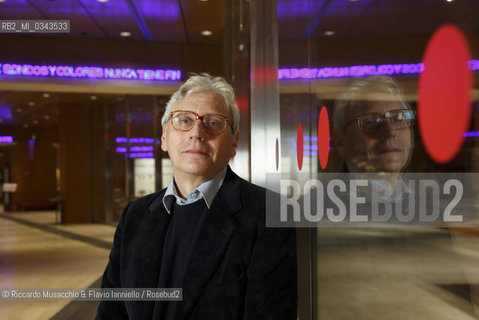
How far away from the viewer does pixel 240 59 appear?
3650 millimetres

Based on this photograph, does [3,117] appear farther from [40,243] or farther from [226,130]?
[40,243]

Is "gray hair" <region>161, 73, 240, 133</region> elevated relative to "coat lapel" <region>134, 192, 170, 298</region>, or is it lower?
elevated

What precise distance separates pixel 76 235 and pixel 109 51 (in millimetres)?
4718

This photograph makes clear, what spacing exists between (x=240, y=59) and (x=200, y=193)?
252cm

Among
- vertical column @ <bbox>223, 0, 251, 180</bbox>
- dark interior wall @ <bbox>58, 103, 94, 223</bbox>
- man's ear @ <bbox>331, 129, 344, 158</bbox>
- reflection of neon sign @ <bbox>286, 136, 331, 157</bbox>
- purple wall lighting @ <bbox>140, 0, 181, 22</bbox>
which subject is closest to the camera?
man's ear @ <bbox>331, 129, 344, 158</bbox>

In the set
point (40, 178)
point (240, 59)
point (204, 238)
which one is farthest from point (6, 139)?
point (40, 178)

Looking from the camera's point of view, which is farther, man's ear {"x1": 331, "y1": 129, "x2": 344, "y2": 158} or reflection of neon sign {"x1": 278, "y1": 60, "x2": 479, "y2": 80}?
man's ear {"x1": 331, "y1": 129, "x2": 344, "y2": 158}

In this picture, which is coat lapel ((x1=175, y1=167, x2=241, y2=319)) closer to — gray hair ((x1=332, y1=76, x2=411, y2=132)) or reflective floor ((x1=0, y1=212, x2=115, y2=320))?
gray hair ((x1=332, y1=76, x2=411, y2=132))

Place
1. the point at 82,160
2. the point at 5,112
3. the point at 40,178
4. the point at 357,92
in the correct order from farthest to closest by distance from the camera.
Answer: the point at 82,160
the point at 40,178
the point at 5,112
the point at 357,92

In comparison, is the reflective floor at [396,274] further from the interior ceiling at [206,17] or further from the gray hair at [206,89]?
the gray hair at [206,89]

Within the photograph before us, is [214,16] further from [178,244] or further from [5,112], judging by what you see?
[178,244]

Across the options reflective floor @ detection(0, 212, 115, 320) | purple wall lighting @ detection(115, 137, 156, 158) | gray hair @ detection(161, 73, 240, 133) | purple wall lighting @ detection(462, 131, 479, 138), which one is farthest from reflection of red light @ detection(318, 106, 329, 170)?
reflective floor @ detection(0, 212, 115, 320)

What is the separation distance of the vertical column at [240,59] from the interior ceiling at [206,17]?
163mm

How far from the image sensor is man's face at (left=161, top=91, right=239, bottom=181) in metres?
1.29
